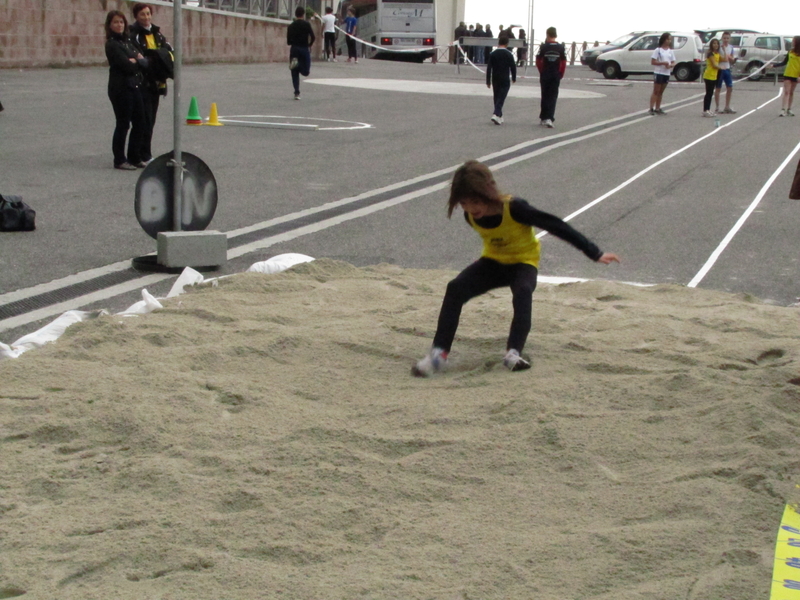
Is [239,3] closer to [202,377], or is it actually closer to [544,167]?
[544,167]

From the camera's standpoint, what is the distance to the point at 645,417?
4520 mm

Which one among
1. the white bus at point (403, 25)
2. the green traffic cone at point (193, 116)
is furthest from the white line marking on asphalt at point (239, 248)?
the white bus at point (403, 25)

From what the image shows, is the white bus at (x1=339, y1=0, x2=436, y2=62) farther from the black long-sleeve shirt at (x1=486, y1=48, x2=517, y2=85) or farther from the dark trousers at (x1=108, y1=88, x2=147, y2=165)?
the dark trousers at (x1=108, y1=88, x2=147, y2=165)

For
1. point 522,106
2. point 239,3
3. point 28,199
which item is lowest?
point 28,199

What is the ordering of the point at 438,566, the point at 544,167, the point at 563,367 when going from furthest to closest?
the point at 544,167, the point at 563,367, the point at 438,566

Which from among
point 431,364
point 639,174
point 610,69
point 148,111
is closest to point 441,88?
point 610,69

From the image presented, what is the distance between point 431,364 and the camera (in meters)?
5.19

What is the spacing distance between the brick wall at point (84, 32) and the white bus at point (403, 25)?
1103cm

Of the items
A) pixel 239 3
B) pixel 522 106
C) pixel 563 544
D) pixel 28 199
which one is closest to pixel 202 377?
pixel 563 544

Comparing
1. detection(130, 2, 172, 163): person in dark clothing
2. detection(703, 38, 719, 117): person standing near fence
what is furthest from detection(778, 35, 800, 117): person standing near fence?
detection(130, 2, 172, 163): person in dark clothing

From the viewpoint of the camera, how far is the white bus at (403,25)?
45.1 metres

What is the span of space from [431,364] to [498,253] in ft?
2.49

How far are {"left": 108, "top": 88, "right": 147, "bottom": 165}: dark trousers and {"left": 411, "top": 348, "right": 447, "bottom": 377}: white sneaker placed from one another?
7736 millimetres

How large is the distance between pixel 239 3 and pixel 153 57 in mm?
25039
